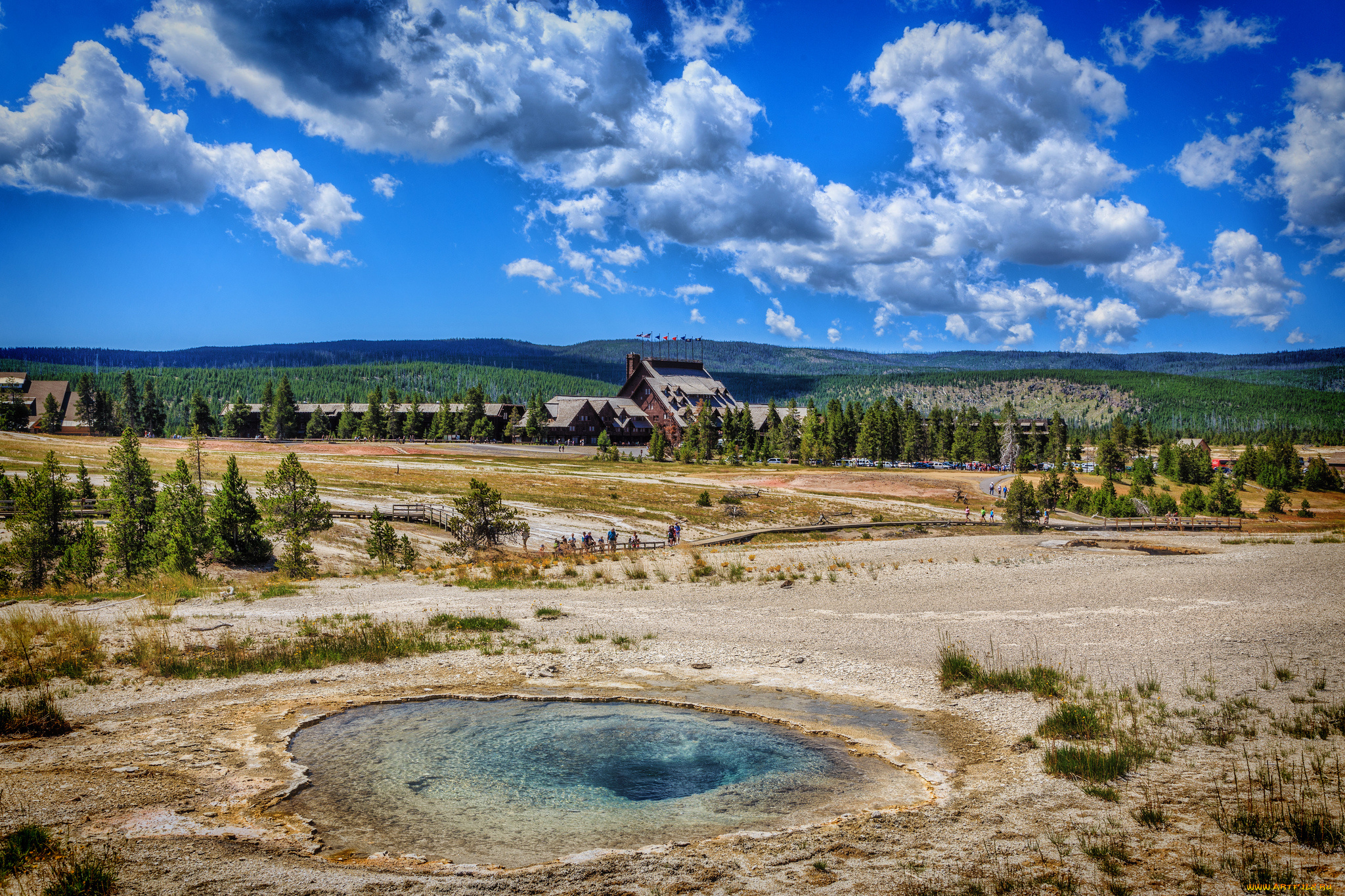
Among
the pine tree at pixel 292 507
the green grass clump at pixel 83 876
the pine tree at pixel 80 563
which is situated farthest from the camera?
the pine tree at pixel 292 507

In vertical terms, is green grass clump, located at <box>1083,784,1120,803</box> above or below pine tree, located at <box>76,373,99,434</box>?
below

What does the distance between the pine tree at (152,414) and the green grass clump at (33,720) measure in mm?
141337

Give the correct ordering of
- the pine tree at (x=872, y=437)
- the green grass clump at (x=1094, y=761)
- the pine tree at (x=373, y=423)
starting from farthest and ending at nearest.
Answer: the pine tree at (x=373, y=423) → the pine tree at (x=872, y=437) → the green grass clump at (x=1094, y=761)

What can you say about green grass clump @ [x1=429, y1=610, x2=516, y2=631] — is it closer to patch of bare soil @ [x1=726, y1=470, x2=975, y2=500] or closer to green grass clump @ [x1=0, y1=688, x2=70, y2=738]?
green grass clump @ [x1=0, y1=688, x2=70, y2=738]

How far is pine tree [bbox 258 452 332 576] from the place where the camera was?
1352 inches

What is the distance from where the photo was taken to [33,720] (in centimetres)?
1174

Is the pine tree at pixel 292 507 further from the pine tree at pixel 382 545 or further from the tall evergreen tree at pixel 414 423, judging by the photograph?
the tall evergreen tree at pixel 414 423

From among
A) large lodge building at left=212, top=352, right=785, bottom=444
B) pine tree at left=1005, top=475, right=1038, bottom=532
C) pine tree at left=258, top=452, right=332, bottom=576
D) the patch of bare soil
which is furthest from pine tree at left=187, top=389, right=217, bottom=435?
pine tree at left=1005, top=475, right=1038, bottom=532

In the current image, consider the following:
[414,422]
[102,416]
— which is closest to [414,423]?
[414,422]

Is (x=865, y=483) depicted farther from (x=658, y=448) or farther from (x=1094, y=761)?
(x=1094, y=761)

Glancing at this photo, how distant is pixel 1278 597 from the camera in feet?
70.7

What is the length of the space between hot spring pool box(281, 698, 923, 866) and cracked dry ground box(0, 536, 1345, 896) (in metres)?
0.59

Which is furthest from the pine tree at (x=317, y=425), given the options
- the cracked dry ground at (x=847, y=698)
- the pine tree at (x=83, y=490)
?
the cracked dry ground at (x=847, y=698)

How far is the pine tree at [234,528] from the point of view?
31469mm
